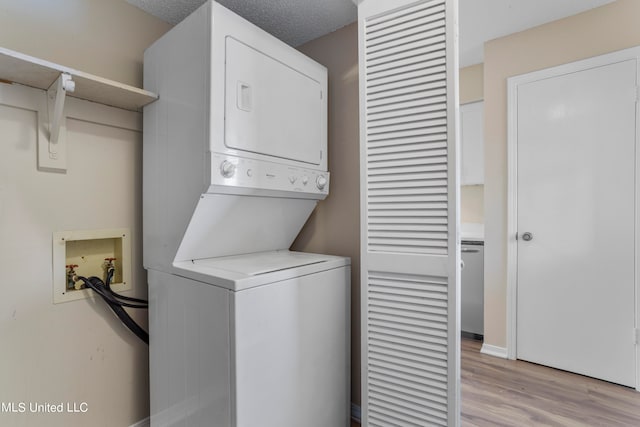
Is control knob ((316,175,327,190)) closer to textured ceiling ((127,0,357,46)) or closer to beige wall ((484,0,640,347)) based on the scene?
textured ceiling ((127,0,357,46))

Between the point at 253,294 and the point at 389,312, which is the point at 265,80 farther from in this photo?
the point at 389,312

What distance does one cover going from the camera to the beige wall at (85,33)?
1.44 meters

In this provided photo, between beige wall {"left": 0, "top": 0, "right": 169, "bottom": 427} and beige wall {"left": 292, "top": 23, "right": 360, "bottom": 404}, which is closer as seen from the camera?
beige wall {"left": 0, "top": 0, "right": 169, "bottom": 427}

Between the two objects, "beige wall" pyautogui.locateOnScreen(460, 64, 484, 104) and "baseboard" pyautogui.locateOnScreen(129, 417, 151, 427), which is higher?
"beige wall" pyautogui.locateOnScreen(460, 64, 484, 104)

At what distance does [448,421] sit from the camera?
1.35 metres

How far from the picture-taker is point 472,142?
11.3 feet

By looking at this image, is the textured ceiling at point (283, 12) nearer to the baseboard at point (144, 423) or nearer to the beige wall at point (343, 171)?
the beige wall at point (343, 171)

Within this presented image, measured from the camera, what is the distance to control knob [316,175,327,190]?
74.8 inches

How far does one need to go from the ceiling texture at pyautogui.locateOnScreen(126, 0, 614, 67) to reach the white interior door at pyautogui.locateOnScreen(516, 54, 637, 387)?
44 centimetres

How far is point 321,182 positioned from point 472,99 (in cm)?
239

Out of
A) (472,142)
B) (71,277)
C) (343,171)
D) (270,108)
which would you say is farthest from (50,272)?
(472,142)

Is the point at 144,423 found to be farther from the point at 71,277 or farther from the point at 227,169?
the point at 227,169

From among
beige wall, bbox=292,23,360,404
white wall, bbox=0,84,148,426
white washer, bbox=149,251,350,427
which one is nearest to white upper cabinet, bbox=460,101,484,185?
beige wall, bbox=292,23,360,404

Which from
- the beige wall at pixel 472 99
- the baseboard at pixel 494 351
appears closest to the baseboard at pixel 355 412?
Result: the baseboard at pixel 494 351
